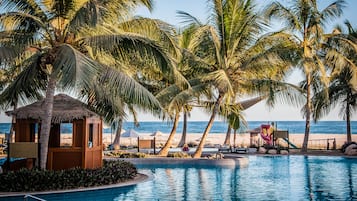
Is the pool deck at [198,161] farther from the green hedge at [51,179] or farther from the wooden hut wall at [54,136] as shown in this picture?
the green hedge at [51,179]

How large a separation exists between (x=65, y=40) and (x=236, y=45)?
9.42 meters

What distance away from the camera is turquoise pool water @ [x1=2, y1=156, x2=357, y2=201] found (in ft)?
39.9

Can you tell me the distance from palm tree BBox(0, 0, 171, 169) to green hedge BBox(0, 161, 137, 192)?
77 centimetres

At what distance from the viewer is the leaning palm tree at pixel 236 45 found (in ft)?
66.7

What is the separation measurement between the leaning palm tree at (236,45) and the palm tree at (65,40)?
7.26m

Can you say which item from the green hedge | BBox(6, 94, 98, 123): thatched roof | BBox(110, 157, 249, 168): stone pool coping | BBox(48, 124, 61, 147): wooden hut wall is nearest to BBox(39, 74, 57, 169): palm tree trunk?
the green hedge

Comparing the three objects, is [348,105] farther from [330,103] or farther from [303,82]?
[303,82]

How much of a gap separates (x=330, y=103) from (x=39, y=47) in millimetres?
18856

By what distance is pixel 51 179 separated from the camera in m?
12.4

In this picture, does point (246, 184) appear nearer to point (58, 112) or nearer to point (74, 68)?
point (58, 112)

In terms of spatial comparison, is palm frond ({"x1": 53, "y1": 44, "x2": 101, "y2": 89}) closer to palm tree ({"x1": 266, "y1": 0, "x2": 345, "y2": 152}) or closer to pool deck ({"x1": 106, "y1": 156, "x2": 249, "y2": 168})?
pool deck ({"x1": 106, "y1": 156, "x2": 249, "y2": 168})

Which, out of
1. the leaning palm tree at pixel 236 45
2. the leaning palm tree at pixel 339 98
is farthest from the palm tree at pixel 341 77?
the leaning palm tree at pixel 236 45

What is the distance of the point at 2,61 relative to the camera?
11367 millimetres

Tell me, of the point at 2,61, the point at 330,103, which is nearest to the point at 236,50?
the point at 330,103
